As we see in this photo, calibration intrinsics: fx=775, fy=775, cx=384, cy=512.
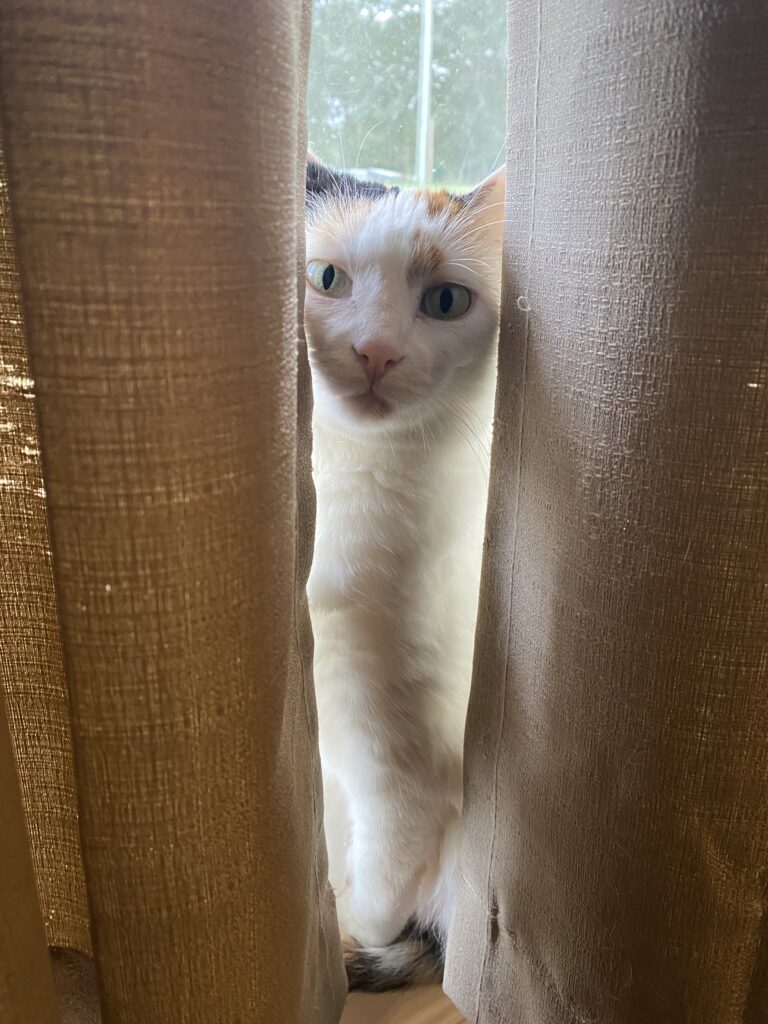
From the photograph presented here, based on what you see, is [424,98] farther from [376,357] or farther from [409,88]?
[376,357]

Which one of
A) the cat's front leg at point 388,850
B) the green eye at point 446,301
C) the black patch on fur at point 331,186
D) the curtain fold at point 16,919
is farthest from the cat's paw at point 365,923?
the black patch on fur at point 331,186

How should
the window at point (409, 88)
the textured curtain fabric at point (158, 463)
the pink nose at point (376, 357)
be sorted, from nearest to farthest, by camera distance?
the textured curtain fabric at point (158, 463), the pink nose at point (376, 357), the window at point (409, 88)

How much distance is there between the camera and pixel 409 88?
A: 0.82 m

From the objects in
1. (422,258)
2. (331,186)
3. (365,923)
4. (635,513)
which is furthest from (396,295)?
(365,923)

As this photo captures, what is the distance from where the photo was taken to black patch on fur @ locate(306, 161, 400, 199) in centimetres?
71

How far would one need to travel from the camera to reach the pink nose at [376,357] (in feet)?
2.06

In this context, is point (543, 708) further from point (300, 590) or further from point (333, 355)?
point (333, 355)

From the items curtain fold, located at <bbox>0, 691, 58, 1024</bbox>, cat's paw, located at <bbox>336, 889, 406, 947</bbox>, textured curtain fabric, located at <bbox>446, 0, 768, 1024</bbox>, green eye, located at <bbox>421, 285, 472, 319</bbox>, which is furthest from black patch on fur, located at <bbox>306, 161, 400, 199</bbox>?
cat's paw, located at <bbox>336, 889, 406, 947</bbox>

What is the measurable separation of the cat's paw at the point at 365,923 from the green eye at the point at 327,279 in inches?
24.7

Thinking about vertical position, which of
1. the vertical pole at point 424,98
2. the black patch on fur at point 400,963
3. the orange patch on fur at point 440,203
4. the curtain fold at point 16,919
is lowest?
the black patch on fur at point 400,963

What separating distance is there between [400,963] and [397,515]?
482mm

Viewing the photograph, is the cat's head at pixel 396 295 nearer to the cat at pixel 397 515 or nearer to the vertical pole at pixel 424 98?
the cat at pixel 397 515

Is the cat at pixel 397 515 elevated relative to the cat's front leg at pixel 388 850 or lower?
elevated

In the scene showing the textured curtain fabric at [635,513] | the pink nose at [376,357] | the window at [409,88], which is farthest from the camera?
the window at [409,88]
